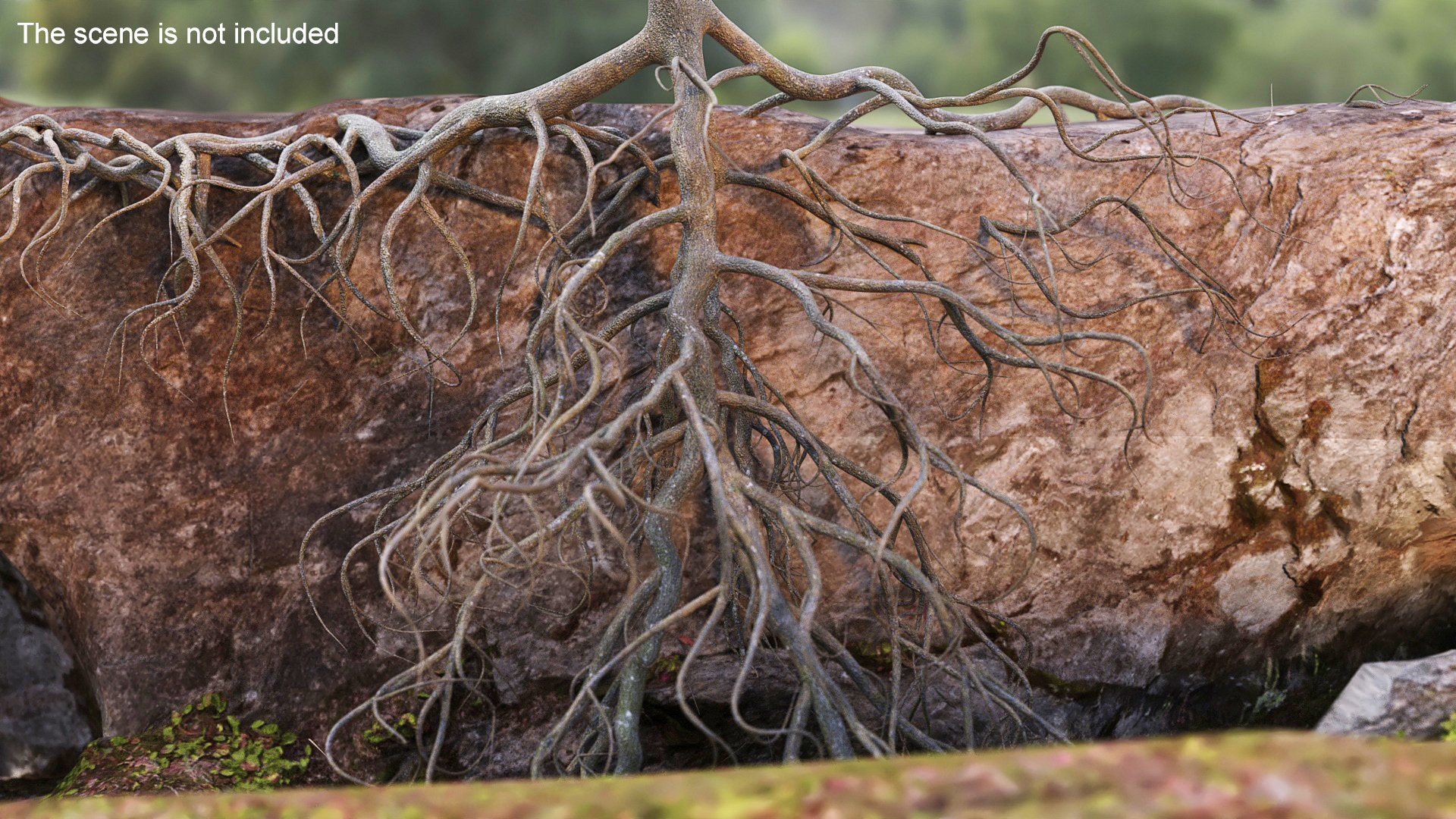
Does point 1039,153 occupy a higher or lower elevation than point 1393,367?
higher

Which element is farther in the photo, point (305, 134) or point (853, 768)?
point (305, 134)

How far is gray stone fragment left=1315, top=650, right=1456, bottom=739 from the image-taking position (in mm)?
1952

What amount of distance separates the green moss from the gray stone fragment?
8.12 feet

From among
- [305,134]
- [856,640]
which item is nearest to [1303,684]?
[856,640]

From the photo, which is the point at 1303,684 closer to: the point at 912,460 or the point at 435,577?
the point at 912,460

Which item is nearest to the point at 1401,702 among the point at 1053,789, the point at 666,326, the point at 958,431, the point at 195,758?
the point at 958,431

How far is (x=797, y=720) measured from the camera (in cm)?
176

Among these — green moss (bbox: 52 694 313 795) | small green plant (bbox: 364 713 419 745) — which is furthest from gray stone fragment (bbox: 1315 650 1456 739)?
green moss (bbox: 52 694 313 795)

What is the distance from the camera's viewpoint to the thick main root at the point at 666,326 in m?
2.12

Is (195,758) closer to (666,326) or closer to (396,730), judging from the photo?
(396,730)

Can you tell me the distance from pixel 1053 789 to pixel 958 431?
1668 mm

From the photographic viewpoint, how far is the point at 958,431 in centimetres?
267

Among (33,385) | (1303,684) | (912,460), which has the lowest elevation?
(1303,684)

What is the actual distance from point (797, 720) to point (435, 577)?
134cm
